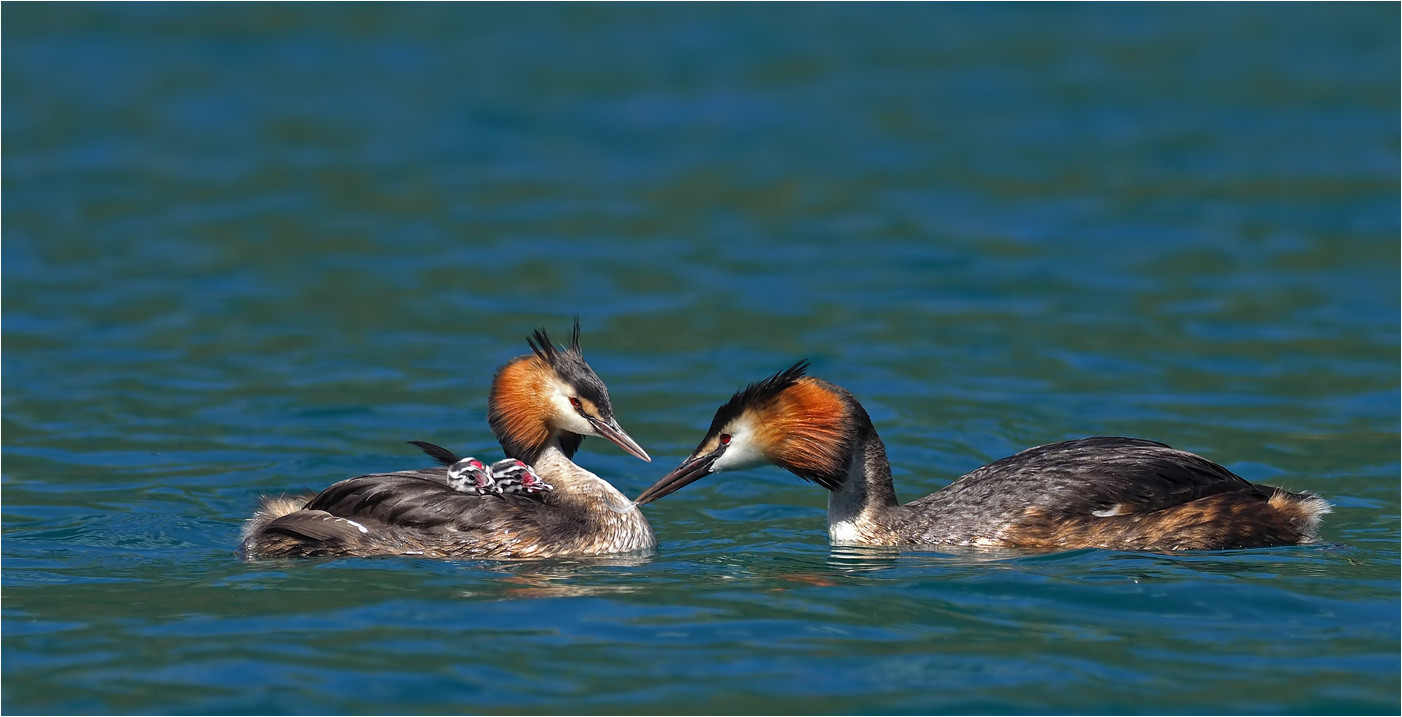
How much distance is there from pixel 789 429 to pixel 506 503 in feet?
4.83

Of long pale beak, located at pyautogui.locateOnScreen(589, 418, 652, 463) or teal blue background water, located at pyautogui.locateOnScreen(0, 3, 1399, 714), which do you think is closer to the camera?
teal blue background water, located at pyautogui.locateOnScreen(0, 3, 1399, 714)

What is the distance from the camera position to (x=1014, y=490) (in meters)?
9.87

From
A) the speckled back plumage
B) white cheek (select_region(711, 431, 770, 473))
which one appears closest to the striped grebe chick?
white cheek (select_region(711, 431, 770, 473))

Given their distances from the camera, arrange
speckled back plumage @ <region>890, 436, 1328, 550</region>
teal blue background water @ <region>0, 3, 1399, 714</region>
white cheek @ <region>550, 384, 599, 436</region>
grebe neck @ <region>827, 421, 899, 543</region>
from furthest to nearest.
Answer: white cheek @ <region>550, 384, 599, 436</region> → grebe neck @ <region>827, 421, 899, 543</region> → speckled back plumage @ <region>890, 436, 1328, 550</region> → teal blue background water @ <region>0, 3, 1399, 714</region>

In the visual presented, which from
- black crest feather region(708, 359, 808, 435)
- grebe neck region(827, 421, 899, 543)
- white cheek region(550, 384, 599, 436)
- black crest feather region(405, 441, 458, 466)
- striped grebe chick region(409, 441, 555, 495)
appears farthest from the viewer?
black crest feather region(405, 441, 458, 466)

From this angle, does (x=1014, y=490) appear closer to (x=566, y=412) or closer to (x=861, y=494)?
(x=861, y=494)

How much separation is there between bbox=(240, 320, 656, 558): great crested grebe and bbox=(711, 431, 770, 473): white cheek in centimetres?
42

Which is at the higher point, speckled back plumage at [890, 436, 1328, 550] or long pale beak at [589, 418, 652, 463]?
long pale beak at [589, 418, 652, 463]

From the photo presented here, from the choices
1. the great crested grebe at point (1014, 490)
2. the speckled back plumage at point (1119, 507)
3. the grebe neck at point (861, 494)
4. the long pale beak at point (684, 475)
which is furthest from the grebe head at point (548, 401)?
the speckled back plumage at point (1119, 507)

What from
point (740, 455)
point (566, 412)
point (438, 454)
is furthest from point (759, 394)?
point (438, 454)

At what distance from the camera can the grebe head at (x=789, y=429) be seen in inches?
386

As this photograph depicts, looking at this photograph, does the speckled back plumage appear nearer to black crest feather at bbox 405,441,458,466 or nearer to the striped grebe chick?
the striped grebe chick

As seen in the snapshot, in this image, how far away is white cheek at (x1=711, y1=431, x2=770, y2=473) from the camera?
32.4ft

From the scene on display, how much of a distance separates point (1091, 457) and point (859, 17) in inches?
732
